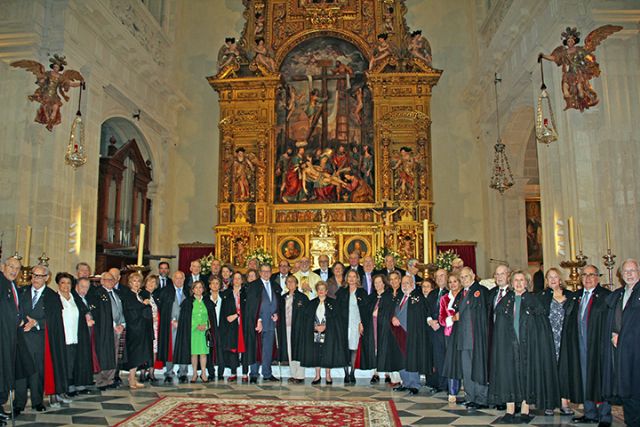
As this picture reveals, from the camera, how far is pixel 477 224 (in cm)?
1584

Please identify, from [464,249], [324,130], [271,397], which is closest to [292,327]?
[271,397]

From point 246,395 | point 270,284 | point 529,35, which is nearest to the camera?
point 246,395

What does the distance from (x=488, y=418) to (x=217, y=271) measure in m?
5.56

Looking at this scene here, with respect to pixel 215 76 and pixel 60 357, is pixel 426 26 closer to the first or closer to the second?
pixel 215 76

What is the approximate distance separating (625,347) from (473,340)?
5.43 ft

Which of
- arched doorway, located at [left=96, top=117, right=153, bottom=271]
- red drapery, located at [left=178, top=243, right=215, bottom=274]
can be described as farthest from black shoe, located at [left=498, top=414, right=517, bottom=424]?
red drapery, located at [left=178, top=243, right=215, bottom=274]

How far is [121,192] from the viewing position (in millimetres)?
13594

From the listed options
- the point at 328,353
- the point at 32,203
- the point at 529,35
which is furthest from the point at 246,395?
the point at 529,35

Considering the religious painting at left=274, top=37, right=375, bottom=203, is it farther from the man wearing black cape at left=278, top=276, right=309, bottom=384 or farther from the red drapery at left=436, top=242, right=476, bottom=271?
the man wearing black cape at left=278, top=276, right=309, bottom=384

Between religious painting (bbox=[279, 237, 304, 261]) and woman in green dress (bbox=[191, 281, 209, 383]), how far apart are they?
656 cm

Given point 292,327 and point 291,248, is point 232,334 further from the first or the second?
point 291,248

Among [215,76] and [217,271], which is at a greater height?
[215,76]

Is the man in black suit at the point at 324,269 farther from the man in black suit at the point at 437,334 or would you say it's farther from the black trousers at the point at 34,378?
the black trousers at the point at 34,378

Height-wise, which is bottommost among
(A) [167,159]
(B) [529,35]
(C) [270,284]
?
(C) [270,284]
